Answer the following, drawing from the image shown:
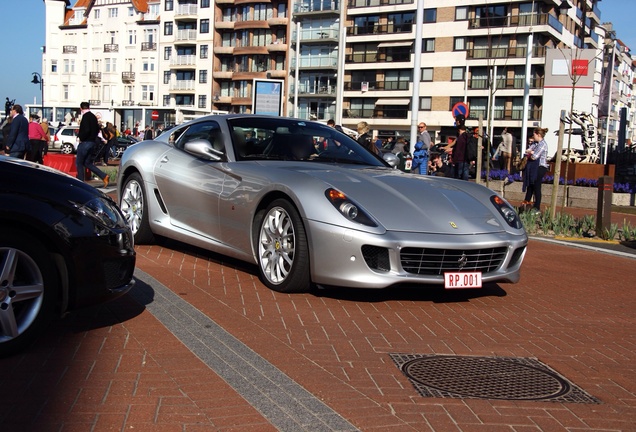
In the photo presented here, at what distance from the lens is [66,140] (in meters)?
45.3

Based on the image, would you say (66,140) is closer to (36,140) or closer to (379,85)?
(36,140)

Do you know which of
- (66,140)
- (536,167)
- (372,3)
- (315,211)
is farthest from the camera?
(372,3)

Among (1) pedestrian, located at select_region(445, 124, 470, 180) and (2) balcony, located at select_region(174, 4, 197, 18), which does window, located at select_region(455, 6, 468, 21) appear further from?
(1) pedestrian, located at select_region(445, 124, 470, 180)

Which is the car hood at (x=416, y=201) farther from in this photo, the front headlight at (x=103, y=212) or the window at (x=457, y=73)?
the window at (x=457, y=73)

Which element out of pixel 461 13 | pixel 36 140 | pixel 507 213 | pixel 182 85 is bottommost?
pixel 507 213

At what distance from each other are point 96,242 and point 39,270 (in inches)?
14.0

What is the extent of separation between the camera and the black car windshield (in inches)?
257

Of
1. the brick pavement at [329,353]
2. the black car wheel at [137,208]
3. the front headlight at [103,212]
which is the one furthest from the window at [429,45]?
the front headlight at [103,212]

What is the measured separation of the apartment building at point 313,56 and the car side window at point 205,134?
4040cm

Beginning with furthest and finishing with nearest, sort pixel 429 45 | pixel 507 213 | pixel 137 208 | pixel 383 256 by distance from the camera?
pixel 429 45 < pixel 137 208 < pixel 507 213 < pixel 383 256

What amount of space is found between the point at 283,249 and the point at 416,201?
1099mm

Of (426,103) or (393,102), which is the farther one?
(393,102)

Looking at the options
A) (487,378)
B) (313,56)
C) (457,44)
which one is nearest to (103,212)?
(487,378)

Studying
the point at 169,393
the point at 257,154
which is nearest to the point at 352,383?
the point at 169,393
